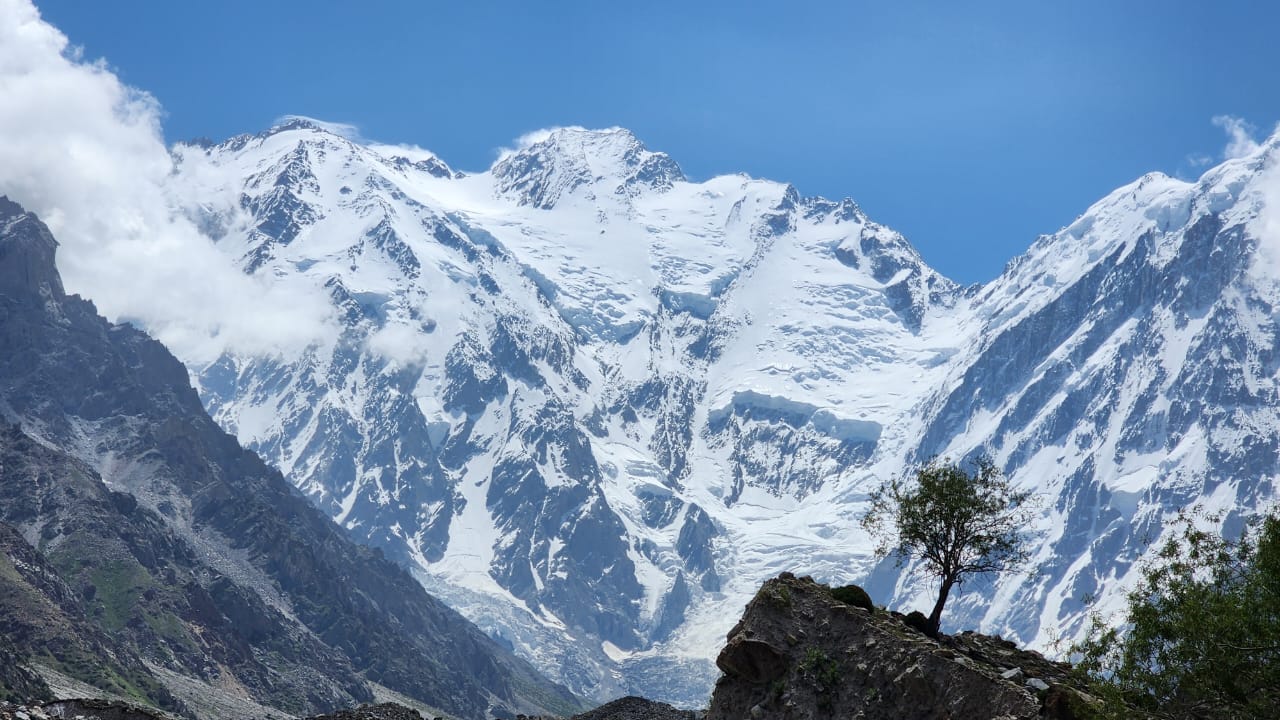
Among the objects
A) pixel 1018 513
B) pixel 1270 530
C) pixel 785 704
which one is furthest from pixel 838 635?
pixel 1018 513

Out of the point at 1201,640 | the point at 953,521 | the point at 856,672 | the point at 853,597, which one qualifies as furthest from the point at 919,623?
the point at 1201,640

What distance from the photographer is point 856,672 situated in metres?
50.3

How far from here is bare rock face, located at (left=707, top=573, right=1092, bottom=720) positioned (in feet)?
149

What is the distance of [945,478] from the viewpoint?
68.4m

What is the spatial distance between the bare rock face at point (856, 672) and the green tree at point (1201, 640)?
78.4 inches

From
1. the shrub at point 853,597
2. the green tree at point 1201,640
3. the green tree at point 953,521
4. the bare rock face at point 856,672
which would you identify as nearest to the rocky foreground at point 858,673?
the bare rock face at point 856,672

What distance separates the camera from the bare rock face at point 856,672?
1793 inches

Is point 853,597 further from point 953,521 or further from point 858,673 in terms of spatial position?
point 953,521

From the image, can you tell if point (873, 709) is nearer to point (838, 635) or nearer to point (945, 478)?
point (838, 635)

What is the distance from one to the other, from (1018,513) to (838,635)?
23.2 metres

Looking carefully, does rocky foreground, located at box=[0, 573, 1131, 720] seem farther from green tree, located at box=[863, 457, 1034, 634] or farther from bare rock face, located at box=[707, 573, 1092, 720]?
green tree, located at box=[863, 457, 1034, 634]

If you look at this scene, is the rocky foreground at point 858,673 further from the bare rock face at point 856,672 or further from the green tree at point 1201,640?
the green tree at point 1201,640

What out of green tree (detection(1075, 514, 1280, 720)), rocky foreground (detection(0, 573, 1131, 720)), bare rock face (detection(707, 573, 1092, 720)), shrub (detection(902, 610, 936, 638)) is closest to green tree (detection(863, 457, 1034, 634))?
shrub (detection(902, 610, 936, 638))

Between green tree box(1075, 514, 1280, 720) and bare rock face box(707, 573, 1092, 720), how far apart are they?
199 centimetres
